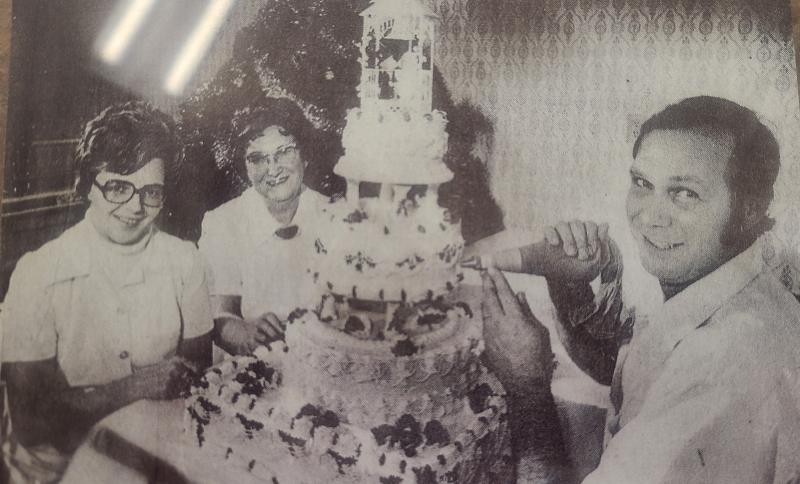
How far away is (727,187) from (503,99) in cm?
115

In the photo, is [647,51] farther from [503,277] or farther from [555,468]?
[555,468]

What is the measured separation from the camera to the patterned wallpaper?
3154 mm

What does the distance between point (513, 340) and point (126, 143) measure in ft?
6.54

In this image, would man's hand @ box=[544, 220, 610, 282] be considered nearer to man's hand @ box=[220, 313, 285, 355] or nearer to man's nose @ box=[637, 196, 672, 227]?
man's nose @ box=[637, 196, 672, 227]

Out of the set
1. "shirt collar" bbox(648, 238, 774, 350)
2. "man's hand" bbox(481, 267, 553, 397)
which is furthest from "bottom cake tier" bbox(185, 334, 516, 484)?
"shirt collar" bbox(648, 238, 774, 350)

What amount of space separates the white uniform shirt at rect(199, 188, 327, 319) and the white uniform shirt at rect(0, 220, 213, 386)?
4.0 inches

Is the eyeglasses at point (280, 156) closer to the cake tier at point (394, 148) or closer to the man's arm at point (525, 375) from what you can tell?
the cake tier at point (394, 148)

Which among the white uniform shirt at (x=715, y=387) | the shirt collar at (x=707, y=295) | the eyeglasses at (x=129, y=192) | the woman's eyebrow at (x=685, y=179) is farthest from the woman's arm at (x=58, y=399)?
the woman's eyebrow at (x=685, y=179)

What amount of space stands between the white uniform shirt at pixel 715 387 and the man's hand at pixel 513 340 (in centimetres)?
37

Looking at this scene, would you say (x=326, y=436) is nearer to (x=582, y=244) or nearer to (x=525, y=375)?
(x=525, y=375)

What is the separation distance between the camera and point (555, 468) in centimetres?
297

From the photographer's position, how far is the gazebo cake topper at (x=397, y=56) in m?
3.13

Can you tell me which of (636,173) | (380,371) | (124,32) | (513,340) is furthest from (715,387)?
(124,32)

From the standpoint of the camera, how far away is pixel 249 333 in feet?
9.86
